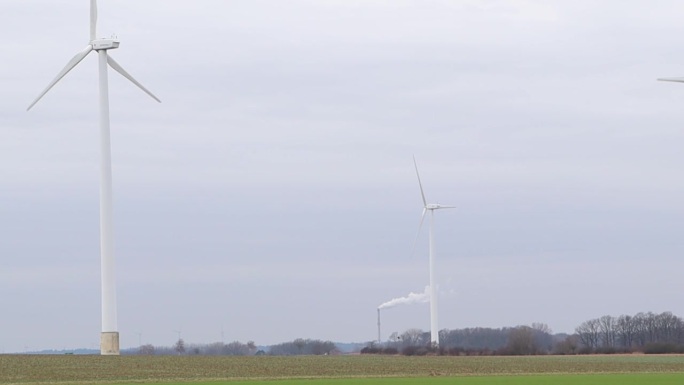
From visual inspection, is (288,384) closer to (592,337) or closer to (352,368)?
(352,368)

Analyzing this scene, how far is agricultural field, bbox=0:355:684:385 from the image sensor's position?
51688 millimetres

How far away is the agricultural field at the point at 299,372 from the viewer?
51688 mm

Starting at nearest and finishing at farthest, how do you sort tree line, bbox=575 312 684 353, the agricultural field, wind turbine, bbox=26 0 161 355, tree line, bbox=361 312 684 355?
the agricultural field
wind turbine, bbox=26 0 161 355
tree line, bbox=361 312 684 355
tree line, bbox=575 312 684 353

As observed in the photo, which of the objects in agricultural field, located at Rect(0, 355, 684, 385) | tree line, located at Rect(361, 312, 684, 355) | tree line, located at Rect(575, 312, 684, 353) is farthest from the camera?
tree line, located at Rect(575, 312, 684, 353)

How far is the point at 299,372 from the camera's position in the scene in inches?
2384

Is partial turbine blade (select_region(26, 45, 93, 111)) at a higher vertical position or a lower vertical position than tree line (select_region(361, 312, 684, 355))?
higher

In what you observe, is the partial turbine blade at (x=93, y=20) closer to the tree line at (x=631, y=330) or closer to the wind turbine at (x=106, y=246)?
the wind turbine at (x=106, y=246)

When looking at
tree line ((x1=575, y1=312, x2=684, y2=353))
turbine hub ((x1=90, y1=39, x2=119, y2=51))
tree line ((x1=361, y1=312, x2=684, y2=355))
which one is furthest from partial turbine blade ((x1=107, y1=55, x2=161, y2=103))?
tree line ((x1=575, y1=312, x2=684, y2=353))

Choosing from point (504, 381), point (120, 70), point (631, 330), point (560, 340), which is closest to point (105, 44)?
point (120, 70)

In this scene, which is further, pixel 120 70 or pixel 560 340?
pixel 560 340

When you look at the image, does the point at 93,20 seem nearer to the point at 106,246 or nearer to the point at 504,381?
the point at 106,246


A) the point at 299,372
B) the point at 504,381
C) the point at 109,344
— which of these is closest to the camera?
the point at 504,381

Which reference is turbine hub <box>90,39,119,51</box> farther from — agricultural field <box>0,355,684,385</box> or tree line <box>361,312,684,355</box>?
tree line <box>361,312,684,355</box>

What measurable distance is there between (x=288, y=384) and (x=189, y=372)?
28.4ft
